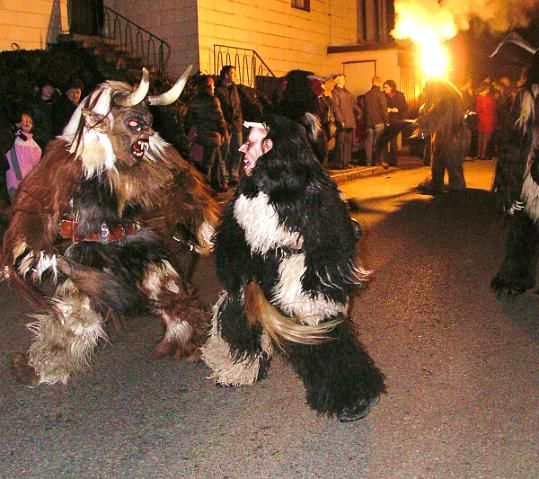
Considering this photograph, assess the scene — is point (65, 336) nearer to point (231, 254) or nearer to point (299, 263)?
point (231, 254)

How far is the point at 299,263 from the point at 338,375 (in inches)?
24.4

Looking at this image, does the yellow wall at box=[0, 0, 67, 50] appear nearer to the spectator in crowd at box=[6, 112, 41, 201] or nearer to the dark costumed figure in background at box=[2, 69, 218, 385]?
the spectator in crowd at box=[6, 112, 41, 201]

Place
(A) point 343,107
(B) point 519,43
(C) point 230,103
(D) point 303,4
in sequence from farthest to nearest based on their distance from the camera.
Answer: (D) point 303,4 < (A) point 343,107 < (C) point 230,103 < (B) point 519,43

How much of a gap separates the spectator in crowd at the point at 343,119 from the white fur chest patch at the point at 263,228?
11.6 meters

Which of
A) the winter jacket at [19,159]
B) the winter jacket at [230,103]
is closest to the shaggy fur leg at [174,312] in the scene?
the winter jacket at [19,159]

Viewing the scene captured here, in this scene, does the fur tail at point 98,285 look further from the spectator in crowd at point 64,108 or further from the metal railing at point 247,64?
the metal railing at point 247,64

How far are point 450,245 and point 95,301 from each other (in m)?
5.24

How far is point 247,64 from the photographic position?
1733cm

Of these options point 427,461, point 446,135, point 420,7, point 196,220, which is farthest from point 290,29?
point 427,461

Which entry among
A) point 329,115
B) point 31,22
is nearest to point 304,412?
point 329,115

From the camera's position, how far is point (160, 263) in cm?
456

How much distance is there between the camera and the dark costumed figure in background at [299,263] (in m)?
3.60

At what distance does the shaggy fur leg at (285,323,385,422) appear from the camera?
372cm

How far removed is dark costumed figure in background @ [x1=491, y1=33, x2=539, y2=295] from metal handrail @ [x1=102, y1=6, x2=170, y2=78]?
10.8m
